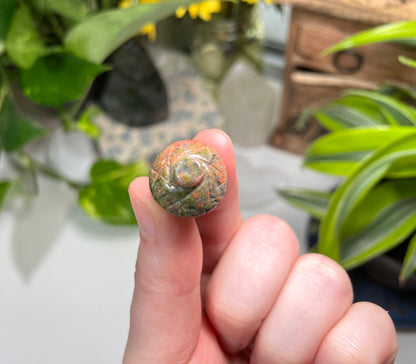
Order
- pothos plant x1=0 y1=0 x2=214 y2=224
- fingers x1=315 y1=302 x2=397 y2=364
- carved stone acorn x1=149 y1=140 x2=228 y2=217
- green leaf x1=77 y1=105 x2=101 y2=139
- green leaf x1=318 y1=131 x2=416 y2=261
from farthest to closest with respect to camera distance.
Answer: green leaf x1=77 y1=105 x2=101 y2=139, pothos plant x1=0 y1=0 x2=214 y2=224, green leaf x1=318 y1=131 x2=416 y2=261, fingers x1=315 y1=302 x2=397 y2=364, carved stone acorn x1=149 y1=140 x2=228 y2=217

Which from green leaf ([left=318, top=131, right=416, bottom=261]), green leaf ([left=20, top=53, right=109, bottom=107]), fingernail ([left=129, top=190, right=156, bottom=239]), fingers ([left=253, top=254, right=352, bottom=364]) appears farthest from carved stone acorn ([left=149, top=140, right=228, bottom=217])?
green leaf ([left=20, top=53, right=109, bottom=107])

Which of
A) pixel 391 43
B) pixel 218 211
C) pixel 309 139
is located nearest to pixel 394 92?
pixel 391 43

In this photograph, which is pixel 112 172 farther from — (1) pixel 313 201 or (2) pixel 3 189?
(1) pixel 313 201

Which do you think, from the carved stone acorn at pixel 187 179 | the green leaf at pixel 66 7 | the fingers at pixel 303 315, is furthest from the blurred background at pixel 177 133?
the carved stone acorn at pixel 187 179

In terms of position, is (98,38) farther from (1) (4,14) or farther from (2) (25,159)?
(2) (25,159)

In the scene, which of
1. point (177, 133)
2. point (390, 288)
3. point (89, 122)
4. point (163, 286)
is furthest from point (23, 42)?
point (390, 288)

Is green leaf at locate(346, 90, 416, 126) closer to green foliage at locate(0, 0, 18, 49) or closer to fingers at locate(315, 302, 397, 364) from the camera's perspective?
fingers at locate(315, 302, 397, 364)
